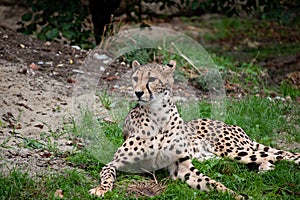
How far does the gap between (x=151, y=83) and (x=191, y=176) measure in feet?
2.64

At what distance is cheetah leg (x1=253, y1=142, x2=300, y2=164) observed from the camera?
5.31m

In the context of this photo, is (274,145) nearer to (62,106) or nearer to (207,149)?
(207,149)

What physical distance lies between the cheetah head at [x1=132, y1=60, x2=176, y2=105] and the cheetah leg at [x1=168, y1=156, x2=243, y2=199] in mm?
573

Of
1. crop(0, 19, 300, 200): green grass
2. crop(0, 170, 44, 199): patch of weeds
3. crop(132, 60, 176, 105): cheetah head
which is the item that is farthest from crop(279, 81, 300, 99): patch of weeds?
crop(0, 170, 44, 199): patch of weeds

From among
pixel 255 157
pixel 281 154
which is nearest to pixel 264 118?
pixel 281 154

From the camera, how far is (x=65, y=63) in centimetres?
764

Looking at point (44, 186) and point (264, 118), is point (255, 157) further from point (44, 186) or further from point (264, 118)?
point (44, 186)

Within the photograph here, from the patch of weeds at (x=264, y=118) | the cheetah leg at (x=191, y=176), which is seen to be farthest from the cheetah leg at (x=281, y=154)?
the cheetah leg at (x=191, y=176)

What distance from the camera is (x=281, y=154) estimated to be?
17.7 feet

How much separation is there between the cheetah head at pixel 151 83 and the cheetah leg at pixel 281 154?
1.19 m

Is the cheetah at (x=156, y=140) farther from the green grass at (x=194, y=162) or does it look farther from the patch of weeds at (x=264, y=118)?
the patch of weeds at (x=264, y=118)

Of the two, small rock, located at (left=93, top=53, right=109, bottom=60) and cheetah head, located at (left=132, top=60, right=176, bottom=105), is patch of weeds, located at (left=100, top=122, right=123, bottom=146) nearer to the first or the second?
cheetah head, located at (left=132, top=60, right=176, bottom=105)

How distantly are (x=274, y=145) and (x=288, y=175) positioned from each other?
922mm

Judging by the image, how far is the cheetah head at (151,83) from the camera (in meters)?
4.61
